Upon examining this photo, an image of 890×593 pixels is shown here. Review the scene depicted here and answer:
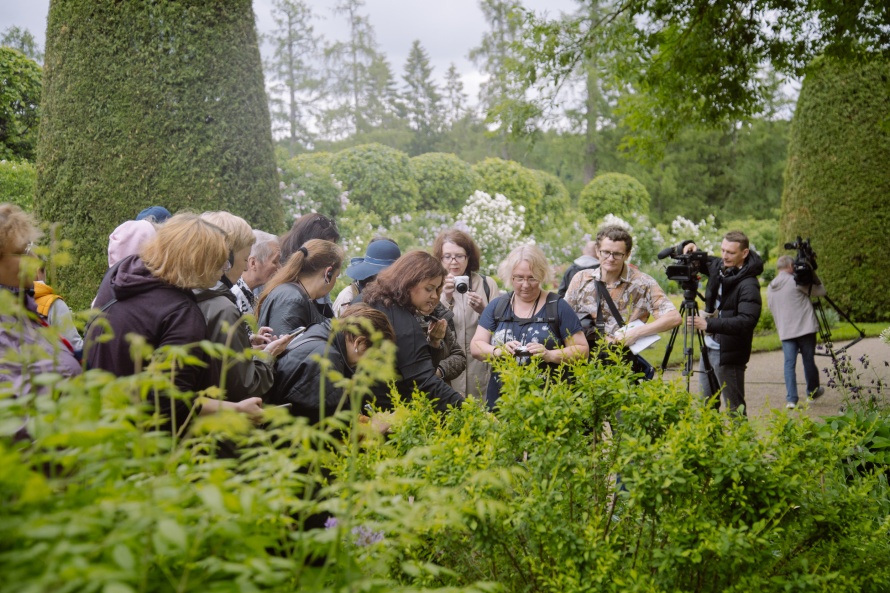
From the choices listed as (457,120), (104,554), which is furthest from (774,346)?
(457,120)

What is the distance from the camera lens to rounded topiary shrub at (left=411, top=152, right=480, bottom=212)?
17797 millimetres

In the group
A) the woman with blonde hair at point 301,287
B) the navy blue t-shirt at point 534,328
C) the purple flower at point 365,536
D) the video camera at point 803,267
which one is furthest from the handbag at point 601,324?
the video camera at point 803,267

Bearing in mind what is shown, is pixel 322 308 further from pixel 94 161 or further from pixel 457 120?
pixel 457 120

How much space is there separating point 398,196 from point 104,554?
1564 cm

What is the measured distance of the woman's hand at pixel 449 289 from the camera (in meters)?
5.04

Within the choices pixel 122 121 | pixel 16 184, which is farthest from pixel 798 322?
pixel 16 184

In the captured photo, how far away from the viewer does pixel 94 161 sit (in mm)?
6910

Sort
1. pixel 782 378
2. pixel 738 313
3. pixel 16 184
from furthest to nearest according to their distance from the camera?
pixel 16 184, pixel 782 378, pixel 738 313

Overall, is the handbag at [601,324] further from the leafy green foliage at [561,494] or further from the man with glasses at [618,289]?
the leafy green foliage at [561,494]

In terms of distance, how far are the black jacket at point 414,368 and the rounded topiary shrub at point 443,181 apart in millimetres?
14039

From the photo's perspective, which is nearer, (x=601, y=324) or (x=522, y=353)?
(x=522, y=353)

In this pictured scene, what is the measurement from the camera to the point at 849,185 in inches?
453

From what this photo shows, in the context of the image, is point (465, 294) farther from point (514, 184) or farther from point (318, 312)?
point (514, 184)

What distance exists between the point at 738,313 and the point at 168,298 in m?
4.46
